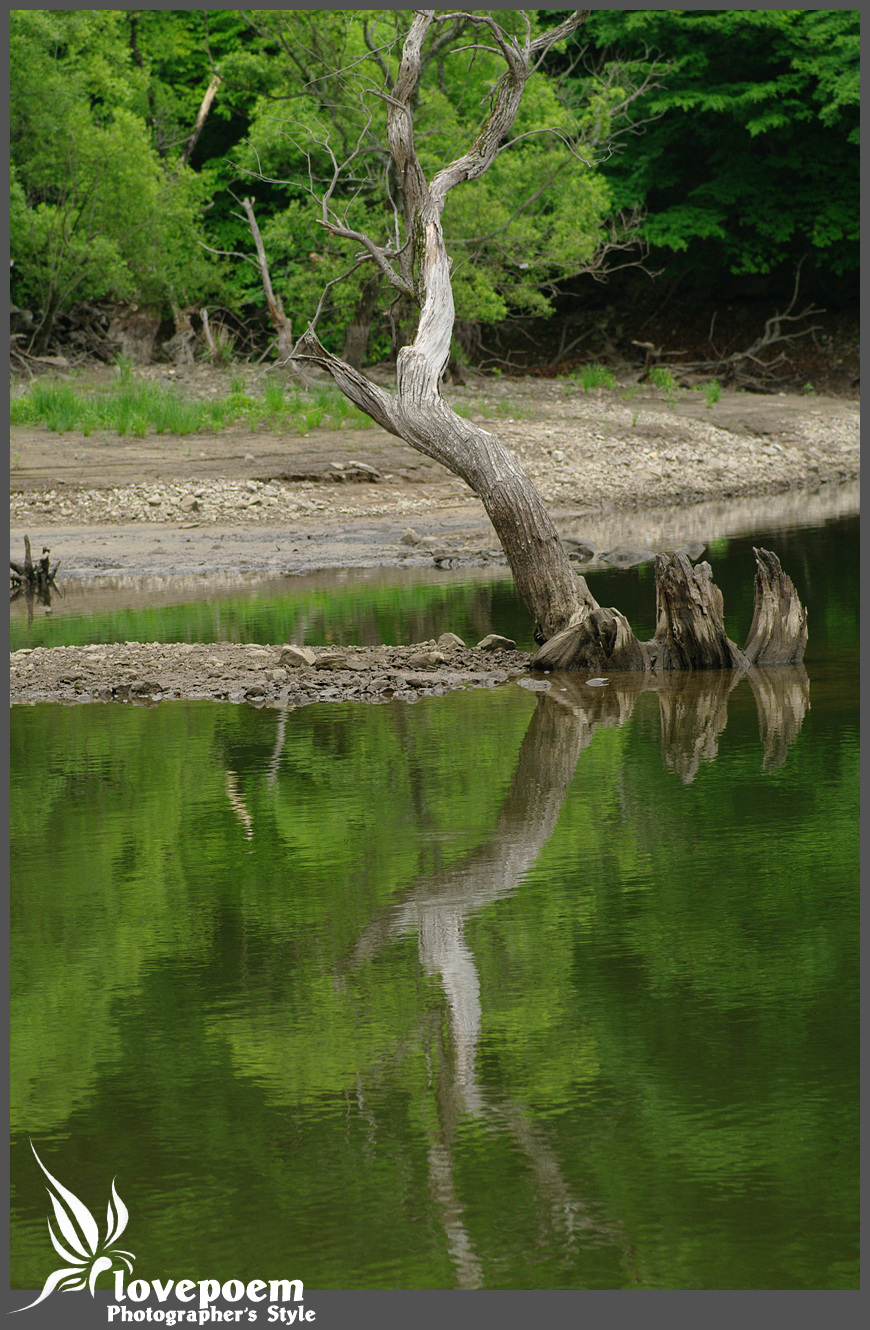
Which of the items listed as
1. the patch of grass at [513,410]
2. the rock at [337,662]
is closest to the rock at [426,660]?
the rock at [337,662]

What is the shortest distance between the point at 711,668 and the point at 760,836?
13.3ft

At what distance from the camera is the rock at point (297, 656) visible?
1050 centimetres

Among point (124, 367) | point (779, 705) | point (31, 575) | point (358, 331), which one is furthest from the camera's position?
point (358, 331)

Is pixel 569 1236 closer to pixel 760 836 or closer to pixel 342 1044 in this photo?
pixel 342 1044

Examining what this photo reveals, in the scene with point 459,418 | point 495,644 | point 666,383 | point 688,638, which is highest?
point 666,383

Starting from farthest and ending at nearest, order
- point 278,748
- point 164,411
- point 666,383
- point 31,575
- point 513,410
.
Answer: point 666,383 → point 513,410 → point 164,411 → point 31,575 → point 278,748

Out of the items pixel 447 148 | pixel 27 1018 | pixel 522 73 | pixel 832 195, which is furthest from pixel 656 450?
pixel 27 1018

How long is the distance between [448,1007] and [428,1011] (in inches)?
2.9

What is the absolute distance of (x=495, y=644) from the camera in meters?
11.1

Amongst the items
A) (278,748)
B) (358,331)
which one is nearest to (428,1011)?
(278,748)

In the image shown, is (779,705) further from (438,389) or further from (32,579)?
(32,579)

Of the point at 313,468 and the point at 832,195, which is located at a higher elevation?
the point at 832,195

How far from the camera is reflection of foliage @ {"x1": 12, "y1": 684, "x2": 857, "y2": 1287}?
139 inches

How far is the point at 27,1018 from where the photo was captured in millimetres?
4859
